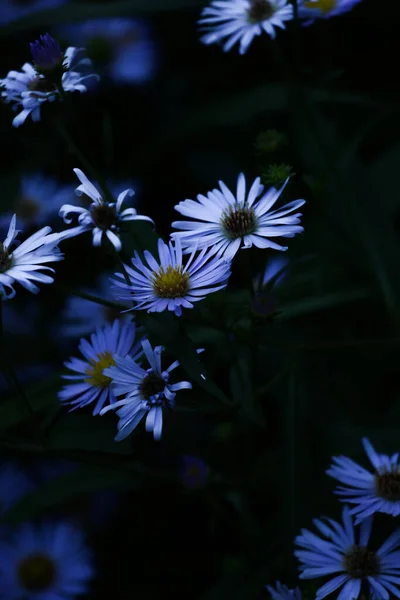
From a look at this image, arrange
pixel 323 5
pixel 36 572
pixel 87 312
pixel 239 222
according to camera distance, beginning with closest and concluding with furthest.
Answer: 1. pixel 239 222
2. pixel 323 5
3. pixel 36 572
4. pixel 87 312

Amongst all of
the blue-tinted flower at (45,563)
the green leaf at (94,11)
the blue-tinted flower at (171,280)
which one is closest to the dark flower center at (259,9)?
the green leaf at (94,11)

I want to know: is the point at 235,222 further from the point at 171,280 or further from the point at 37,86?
the point at 37,86

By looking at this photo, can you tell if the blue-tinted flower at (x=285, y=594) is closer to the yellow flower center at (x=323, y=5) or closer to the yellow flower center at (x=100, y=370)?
the yellow flower center at (x=100, y=370)

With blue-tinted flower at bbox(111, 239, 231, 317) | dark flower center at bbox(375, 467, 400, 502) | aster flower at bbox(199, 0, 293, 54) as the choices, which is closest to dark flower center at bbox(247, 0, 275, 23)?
aster flower at bbox(199, 0, 293, 54)

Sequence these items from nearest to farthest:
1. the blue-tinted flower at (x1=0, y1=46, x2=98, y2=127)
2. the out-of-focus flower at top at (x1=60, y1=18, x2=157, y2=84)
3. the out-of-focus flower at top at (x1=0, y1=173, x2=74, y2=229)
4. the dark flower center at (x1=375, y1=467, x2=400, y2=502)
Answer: the dark flower center at (x1=375, y1=467, x2=400, y2=502) < the blue-tinted flower at (x1=0, y1=46, x2=98, y2=127) < the out-of-focus flower at top at (x1=0, y1=173, x2=74, y2=229) < the out-of-focus flower at top at (x1=60, y1=18, x2=157, y2=84)

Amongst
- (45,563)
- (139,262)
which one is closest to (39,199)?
(45,563)

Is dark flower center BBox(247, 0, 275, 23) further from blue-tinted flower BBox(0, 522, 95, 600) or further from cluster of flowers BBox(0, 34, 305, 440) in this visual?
blue-tinted flower BBox(0, 522, 95, 600)
